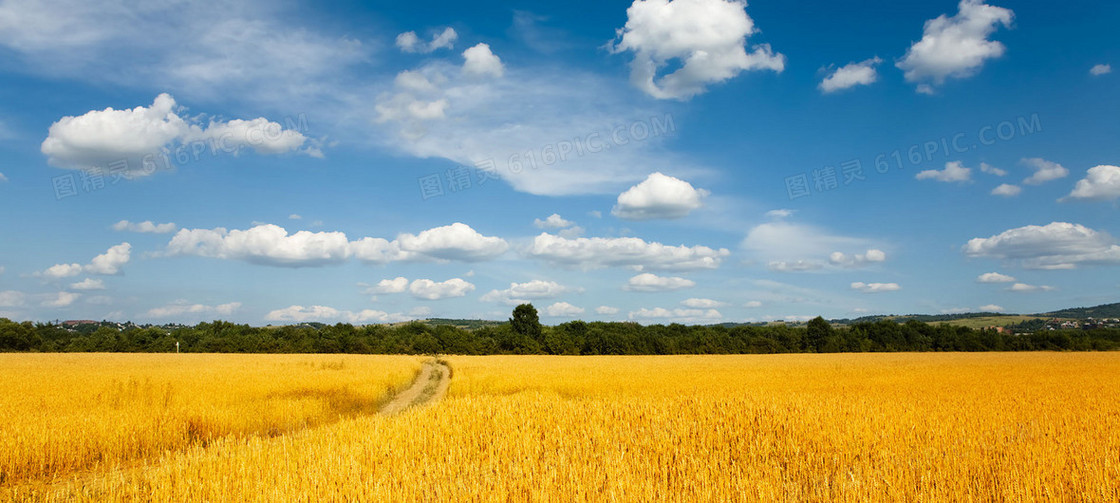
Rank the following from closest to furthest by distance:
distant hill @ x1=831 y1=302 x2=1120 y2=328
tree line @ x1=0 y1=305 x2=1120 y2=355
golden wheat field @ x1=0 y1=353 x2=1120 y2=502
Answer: golden wheat field @ x1=0 y1=353 x2=1120 y2=502, tree line @ x1=0 y1=305 x2=1120 y2=355, distant hill @ x1=831 y1=302 x2=1120 y2=328

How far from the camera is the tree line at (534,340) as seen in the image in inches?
2936

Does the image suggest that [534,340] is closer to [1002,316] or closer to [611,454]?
[611,454]

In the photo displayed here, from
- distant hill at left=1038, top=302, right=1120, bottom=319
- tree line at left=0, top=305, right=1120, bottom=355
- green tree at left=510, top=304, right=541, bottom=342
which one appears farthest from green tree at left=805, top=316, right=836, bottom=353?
distant hill at left=1038, top=302, right=1120, bottom=319

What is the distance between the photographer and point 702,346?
7756 centimetres

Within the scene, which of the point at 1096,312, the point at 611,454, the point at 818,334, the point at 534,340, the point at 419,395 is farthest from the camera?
the point at 1096,312

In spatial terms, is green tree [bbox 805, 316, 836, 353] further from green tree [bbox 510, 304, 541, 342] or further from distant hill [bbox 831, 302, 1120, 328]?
distant hill [bbox 831, 302, 1120, 328]

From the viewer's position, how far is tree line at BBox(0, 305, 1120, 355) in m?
74.6

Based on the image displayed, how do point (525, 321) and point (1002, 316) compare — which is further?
point (1002, 316)

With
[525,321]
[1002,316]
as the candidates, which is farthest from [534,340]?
[1002,316]

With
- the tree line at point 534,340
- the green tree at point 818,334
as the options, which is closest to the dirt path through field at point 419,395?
the tree line at point 534,340

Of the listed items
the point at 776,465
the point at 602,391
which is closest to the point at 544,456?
the point at 776,465

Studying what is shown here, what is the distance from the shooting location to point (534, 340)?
3127 inches

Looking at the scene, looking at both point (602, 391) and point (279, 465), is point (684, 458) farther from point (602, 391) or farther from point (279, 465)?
point (602, 391)

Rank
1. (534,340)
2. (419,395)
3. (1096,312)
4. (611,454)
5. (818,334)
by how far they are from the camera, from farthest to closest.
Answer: (1096,312)
(818,334)
(534,340)
(419,395)
(611,454)
